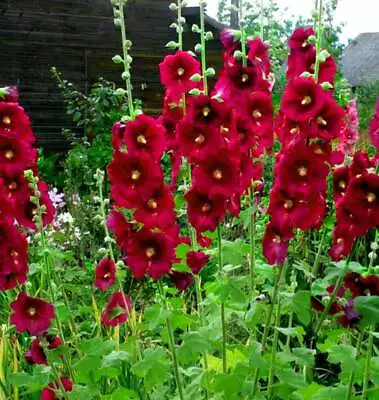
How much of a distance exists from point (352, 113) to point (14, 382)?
2178 millimetres

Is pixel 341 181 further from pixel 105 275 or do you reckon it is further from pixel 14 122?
pixel 14 122

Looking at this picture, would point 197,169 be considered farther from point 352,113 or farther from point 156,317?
point 352,113

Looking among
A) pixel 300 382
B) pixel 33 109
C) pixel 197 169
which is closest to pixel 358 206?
pixel 197 169

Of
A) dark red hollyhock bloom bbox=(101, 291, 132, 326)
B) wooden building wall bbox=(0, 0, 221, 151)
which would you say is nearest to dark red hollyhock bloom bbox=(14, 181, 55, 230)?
dark red hollyhock bloom bbox=(101, 291, 132, 326)

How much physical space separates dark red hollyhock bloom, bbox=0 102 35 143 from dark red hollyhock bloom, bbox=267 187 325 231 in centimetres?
88

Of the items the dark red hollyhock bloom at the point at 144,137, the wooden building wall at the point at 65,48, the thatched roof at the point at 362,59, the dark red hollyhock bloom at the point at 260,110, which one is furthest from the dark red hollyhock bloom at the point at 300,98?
the thatched roof at the point at 362,59

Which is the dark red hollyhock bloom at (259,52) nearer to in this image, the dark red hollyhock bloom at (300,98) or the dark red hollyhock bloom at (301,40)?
the dark red hollyhock bloom at (301,40)

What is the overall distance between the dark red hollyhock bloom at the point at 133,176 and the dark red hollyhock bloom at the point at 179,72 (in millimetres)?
395

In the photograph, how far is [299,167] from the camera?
2.27m

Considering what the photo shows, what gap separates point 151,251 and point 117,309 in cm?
44

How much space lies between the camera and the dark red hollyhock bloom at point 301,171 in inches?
89.1

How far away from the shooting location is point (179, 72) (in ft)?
8.79

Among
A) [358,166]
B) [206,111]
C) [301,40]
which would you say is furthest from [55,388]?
[301,40]

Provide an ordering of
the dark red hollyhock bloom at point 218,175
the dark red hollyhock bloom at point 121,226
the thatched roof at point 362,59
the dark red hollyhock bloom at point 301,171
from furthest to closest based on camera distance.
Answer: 1. the thatched roof at point 362,59
2. the dark red hollyhock bloom at point 121,226
3. the dark red hollyhock bloom at point 218,175
4. the dark red hollyhock bloom at point 301,171
